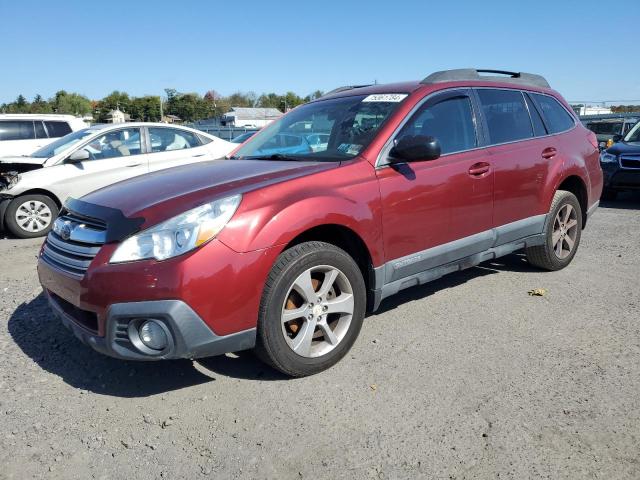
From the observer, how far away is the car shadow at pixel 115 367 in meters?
3.12

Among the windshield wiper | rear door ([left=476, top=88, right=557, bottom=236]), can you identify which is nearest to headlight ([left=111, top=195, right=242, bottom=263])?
the windshield wiper

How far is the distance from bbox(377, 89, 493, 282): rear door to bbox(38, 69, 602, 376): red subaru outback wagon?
1 cm

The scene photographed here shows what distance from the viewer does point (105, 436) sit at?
2619 millimetres

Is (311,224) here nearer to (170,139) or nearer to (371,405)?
(371,405)

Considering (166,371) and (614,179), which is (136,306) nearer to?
(166,371)

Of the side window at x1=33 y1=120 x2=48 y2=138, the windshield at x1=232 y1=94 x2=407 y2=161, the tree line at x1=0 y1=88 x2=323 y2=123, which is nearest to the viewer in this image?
the windshield at x1=232 y1=94 x2=407 y2=161

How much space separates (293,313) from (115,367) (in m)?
1.29

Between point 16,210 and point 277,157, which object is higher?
point 277,157

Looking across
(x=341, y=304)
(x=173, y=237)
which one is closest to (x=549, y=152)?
(x=341, y=304)

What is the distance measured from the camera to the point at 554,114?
511 cm

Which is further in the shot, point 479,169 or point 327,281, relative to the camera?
point 479,169

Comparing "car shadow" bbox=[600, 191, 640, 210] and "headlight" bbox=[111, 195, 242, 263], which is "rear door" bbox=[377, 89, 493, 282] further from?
"car shadow" bbox=[600, 191, 640, 210]

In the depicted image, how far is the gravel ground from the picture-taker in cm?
237

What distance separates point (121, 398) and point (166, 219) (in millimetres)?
1107
